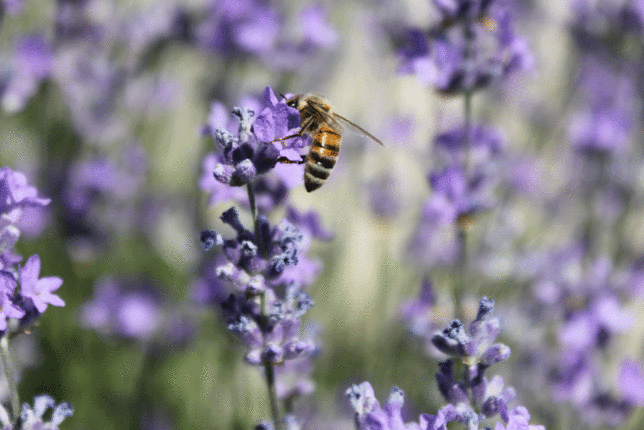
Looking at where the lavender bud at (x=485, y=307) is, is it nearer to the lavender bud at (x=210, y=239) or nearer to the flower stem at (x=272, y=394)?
the flower stem at (x=272, y=394)

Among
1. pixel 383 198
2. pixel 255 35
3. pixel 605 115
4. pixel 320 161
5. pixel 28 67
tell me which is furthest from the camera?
pixel 383 198

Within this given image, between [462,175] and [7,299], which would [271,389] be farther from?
[462,175]

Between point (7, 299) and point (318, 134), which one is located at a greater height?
point (318, 134)

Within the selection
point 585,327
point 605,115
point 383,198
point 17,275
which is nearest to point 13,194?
point 17,275

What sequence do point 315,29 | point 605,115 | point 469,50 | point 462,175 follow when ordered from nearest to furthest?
1. point 469,50
2. point 462,175
3. point 315,29
4. point 605,115

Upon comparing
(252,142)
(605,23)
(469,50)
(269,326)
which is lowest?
(269,326)

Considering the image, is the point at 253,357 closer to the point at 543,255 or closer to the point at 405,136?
the point at 543,255

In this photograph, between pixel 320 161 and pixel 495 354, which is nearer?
pixel 495 354
